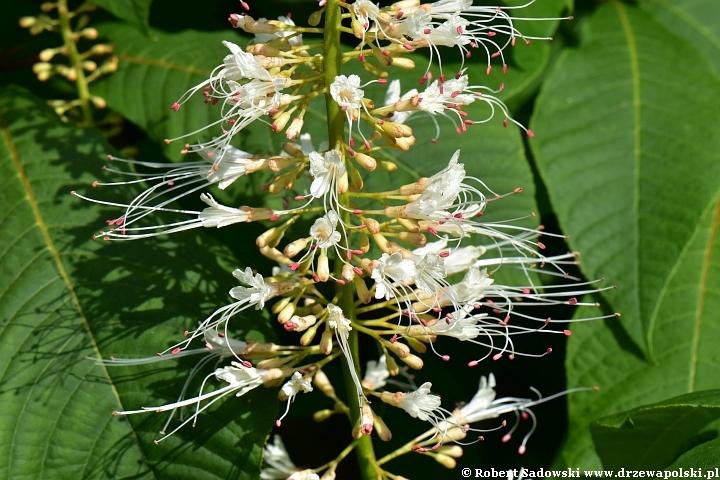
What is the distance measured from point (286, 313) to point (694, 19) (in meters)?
2.53

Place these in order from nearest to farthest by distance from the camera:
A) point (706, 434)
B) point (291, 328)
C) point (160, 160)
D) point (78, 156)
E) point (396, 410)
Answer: point (291, 328), point (706, 434), point (78, 156), point (160, 160), point (396, 410)

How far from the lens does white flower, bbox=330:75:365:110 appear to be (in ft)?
6.54

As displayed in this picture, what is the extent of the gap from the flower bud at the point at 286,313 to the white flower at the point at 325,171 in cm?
34

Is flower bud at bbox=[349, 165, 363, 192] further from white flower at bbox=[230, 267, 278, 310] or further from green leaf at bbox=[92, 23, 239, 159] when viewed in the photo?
green leaf at bbox=[92, 23, 239, 159]

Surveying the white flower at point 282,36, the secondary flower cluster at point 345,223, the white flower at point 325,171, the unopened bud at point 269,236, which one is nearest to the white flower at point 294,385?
the secondary flower cluster at point 345,223

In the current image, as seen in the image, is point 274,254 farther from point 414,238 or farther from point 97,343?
point 97,343

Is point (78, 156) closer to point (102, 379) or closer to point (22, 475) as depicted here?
point (102, 379)

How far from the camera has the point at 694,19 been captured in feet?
11.9

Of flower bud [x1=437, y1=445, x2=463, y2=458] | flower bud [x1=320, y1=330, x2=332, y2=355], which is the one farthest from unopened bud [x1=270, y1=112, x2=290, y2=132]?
flower bud [x1=437, y1=445, x2=463, y2=458]

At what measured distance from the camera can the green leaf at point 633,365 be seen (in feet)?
9.43

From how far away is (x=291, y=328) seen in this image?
7.00ft

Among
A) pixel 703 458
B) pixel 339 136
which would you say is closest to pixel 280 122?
pixel 339 136

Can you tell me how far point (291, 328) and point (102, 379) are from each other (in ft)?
2.09

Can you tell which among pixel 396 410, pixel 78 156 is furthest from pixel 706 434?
pixel 78 156
